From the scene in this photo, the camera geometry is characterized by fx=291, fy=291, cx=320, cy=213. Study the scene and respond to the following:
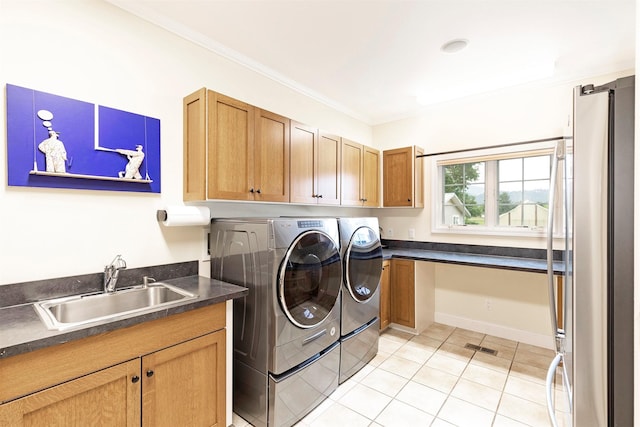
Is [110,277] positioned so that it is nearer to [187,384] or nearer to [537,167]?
[187,384]

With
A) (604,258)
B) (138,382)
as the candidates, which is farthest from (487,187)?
(138,382)

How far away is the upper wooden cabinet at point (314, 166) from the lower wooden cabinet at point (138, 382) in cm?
133

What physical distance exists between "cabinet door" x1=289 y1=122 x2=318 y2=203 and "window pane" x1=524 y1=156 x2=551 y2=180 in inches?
88.6

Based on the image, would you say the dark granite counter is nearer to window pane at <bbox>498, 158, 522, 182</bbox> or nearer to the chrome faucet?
window pane at <bbox>498, 158, 522, 182</bbox>

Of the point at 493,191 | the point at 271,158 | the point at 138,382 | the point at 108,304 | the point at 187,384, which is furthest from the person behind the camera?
the point at 493,191

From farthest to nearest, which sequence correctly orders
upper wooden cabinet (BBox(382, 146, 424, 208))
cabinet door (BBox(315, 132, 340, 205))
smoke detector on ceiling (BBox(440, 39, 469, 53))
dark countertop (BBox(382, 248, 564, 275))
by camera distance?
1. upper wooden cabinet (BBox(382, 146, 424, 208))
2. cabinet door (BBox(315, 132, 340, 205))
3. dark countertop (BBox(382, 248, 564, 275))
4. smoke detector on ceiling (BBox(440, 39, 469, 53))

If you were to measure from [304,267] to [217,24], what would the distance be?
5.97 ft

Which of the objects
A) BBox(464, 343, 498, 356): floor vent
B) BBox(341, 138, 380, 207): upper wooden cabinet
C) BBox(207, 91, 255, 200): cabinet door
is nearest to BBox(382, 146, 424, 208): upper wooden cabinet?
BBox(341, 138, 380, 207): upper wooden cabinet

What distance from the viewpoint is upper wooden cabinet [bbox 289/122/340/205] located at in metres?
2.59

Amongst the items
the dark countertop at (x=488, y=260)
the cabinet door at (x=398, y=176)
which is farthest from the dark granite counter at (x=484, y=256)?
the cabinet door at (x=398, y=176)

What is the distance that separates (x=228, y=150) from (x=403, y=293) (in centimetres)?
242

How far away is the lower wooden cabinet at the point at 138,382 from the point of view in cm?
110

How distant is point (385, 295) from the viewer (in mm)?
3264

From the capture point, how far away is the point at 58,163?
5.10ft
